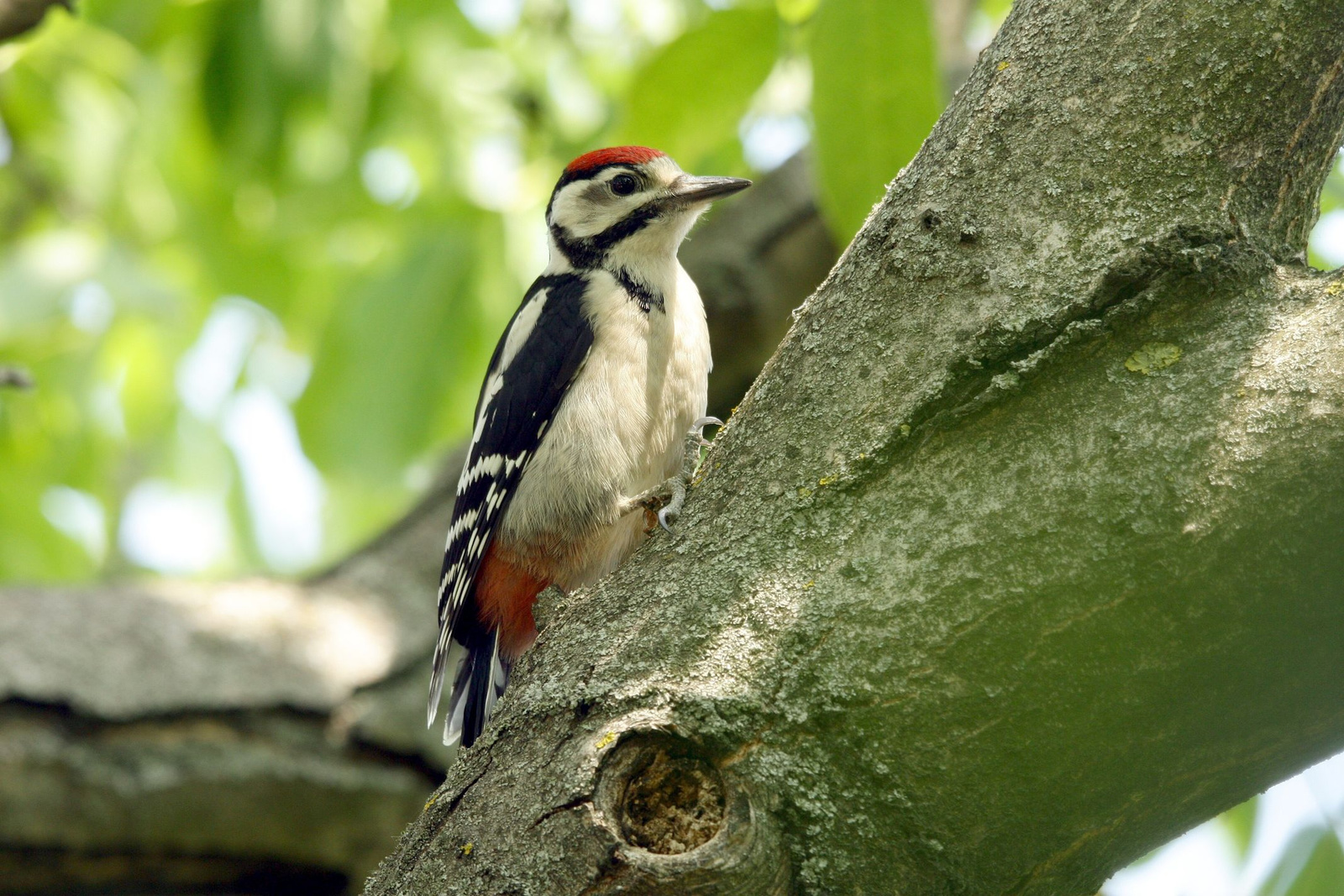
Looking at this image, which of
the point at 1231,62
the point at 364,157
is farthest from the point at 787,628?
the point at 364,157

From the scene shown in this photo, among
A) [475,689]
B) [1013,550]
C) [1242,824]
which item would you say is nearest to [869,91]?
[1013,550]

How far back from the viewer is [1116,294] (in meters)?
1.61

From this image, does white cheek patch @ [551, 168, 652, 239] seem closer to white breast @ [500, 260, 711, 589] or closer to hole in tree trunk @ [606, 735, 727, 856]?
white breast @ [500, 260, 711, 589]

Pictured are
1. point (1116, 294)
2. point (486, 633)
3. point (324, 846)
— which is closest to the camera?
point (1116, 294)

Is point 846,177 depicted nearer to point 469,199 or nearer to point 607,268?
point 607,268

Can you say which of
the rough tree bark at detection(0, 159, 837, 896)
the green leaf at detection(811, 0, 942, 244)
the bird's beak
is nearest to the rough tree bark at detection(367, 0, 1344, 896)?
the green leaf at detection(811, 0, 942, 244)

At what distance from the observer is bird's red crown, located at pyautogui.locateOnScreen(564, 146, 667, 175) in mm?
3936

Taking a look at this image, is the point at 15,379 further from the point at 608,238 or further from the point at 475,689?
the point at 608,238

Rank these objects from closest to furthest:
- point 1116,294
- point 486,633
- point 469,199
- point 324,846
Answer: point 1116,294
point 486,633
point 324,846
point 469,199

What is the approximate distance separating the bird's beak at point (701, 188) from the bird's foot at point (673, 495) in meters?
0.93

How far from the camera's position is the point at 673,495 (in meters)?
2.46

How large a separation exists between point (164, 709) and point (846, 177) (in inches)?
104

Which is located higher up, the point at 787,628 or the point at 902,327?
the point at 902,327

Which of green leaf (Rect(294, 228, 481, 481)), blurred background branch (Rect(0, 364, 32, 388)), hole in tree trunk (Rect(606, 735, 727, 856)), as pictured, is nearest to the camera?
hole in tree trunk (Rect(606, 735, 727, 856))
